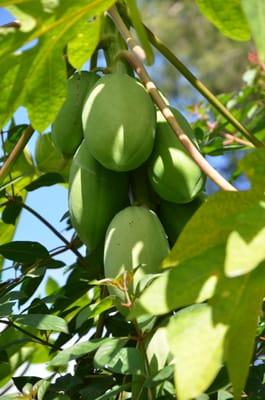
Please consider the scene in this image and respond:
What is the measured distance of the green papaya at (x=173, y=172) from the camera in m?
0.97

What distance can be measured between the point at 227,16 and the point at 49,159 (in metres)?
0.61

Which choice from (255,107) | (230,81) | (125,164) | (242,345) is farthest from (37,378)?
(230,81)

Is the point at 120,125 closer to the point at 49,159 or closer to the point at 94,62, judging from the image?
the point at 94,62

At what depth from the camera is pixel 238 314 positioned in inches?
24.9

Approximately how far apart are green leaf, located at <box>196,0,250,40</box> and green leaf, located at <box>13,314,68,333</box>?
15.4 inches

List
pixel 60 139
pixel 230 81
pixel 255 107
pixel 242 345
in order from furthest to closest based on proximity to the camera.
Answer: pixel 230 81 → pixel 255 107 → pixel 60 139 → pixel 242 345

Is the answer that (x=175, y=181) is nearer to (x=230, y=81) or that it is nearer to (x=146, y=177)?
(x=146, y=177)

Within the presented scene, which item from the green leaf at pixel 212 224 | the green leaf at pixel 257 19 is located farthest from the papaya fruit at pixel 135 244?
the green leaf at pixel 257 19

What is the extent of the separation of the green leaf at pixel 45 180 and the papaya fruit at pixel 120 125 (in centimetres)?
25

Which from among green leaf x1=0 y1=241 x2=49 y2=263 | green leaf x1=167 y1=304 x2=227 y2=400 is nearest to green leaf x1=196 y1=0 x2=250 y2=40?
green leaf x1=167 y1=304 x2=227 y2=400

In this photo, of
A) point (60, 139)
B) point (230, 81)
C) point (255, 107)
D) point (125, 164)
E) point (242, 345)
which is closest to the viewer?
point (242, 345)

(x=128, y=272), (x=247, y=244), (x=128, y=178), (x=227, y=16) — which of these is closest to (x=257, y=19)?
(x=247, y=244)

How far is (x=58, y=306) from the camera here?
3.65 feet

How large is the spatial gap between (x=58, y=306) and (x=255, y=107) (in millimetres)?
1355
